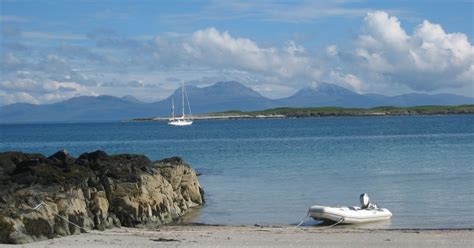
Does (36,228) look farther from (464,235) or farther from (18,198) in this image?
(464,235)

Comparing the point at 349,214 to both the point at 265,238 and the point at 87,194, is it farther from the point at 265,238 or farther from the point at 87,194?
the point at 87,194

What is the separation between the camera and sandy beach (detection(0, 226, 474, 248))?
20172mm

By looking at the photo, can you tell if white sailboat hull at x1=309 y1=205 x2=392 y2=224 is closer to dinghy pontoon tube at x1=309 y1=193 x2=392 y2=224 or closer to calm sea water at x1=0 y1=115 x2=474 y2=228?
dinghy pontoon tube at x1=309 y1=193 x2=392 y2=224

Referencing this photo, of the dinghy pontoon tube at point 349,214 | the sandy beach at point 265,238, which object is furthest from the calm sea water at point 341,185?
the sandy beach at point 265,238

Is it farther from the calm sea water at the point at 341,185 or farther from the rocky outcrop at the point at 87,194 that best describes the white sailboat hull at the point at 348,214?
the rocky outcrop at the point at 87,194

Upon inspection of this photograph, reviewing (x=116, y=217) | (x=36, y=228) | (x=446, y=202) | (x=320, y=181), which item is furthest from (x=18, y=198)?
(x=320, y=181)

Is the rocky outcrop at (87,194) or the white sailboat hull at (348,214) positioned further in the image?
the white sailboat hull at (348,214)

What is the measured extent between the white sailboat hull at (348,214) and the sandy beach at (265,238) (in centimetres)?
163

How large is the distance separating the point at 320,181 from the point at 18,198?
68.6 feet

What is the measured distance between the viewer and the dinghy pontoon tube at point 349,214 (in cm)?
2645

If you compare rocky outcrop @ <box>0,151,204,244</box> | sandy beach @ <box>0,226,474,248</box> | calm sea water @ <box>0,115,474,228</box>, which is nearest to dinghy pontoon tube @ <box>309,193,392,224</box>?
calm sea water @ <box>0,115,474,228</box>

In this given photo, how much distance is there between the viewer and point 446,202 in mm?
30422

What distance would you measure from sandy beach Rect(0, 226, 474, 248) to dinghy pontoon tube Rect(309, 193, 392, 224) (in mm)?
1633

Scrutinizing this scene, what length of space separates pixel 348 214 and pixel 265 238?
232 inches
